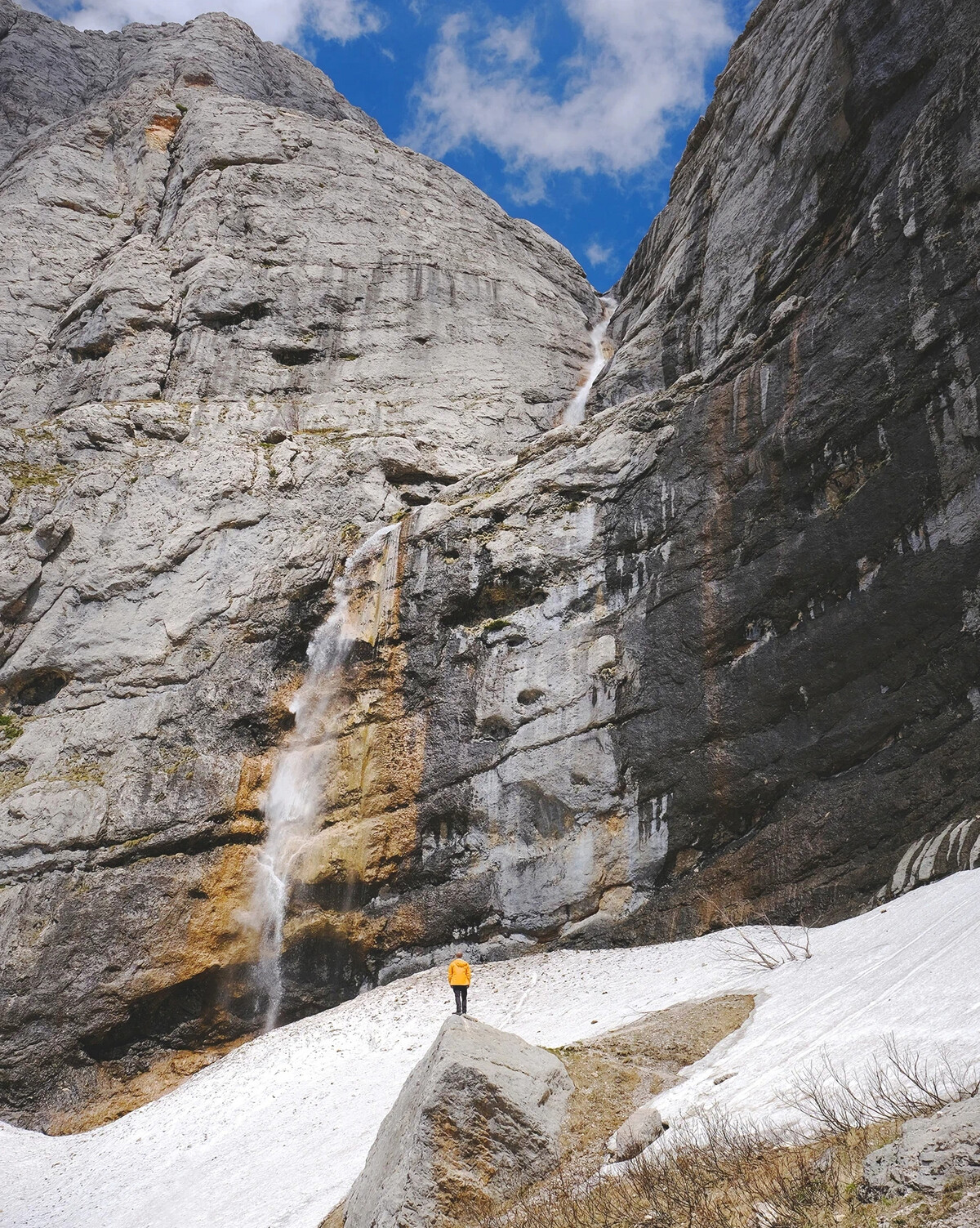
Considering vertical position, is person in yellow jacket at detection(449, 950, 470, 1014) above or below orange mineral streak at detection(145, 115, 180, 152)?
below

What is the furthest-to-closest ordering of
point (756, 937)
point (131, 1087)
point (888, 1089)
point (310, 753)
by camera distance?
1. point (310, 753)
2. point (131, 1087)
3. point (756, 937)
4. point (888, 1089)

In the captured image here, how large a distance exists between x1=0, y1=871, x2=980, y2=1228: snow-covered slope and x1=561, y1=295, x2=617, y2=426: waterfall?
17.5 m

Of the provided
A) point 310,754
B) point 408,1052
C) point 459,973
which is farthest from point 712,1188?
point 310,754

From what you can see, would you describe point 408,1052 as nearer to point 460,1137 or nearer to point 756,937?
point 756,937

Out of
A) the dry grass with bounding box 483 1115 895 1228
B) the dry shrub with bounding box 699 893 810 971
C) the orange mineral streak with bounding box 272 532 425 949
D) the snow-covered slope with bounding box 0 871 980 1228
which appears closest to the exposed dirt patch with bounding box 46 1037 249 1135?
the snow-covered slope with bounding box 0 871 980 1228

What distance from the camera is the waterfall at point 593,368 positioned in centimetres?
3064

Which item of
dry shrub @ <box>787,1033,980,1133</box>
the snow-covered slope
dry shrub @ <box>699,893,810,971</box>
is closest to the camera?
dry shrub @ <box>787,1033,980,1133</box>

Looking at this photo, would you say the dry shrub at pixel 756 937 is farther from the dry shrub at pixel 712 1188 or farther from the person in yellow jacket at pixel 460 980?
the dry shrub at pixel 712 1188

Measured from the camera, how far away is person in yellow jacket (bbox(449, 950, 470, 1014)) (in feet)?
40.8

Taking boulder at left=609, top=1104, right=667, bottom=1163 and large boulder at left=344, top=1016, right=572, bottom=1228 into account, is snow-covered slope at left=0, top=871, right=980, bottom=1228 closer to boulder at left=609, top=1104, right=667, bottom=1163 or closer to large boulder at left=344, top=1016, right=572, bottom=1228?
boulder at left=609, top=1104, right=667, bottom=1163

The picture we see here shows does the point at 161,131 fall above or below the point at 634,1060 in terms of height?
above

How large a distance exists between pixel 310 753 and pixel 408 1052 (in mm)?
7172

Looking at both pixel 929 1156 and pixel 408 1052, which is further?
pixel 408 1052

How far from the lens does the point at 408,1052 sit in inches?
519
